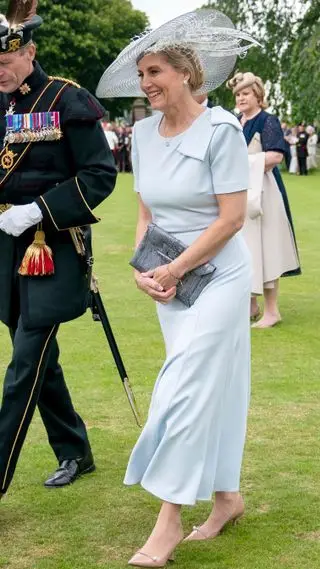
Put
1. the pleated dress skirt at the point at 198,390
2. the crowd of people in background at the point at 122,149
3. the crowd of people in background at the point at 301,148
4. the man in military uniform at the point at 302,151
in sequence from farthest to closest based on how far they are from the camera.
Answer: the crowd of people in background at the point at 122,149
the crowd of people in background at the point at 301,148
the man in military uniform at the point at 302,151
the pleated dress skirt at the point at 198,390

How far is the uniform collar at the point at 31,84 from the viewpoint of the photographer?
5.17 meters

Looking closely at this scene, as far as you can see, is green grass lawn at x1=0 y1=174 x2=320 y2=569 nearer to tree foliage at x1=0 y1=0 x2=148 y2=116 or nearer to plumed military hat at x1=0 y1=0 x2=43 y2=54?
plumed military hat at x1=0 y1=0 x2=43 y2=54

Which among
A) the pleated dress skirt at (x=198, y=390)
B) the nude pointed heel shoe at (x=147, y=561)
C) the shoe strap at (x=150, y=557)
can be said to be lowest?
the nude pointed heel shoe at (x=147, y=561)

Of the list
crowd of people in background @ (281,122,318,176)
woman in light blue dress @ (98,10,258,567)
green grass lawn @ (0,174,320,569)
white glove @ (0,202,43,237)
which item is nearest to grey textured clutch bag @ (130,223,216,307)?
woman in light blue dress @ (98,10,258,567)

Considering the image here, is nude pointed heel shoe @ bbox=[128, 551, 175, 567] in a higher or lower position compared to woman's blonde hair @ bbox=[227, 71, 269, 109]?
lower

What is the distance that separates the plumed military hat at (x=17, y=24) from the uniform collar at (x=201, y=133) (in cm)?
85

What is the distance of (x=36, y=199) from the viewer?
513cm

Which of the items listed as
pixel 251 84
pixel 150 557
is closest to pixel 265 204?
pixel 251 84

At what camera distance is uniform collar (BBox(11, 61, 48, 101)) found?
5.17 metres

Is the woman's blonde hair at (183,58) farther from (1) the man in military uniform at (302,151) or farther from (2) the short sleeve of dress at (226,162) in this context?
(1) the man in military uniform at (302,151)

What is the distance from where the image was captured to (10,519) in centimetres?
523

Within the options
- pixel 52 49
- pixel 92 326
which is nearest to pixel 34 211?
pixel 92 326

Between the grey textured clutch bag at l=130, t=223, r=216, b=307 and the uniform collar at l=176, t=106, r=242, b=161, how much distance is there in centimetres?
34

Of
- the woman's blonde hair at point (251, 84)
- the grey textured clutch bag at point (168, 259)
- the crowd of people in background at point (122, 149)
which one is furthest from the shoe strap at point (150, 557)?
the crowd of people in background at point (122, 149)
